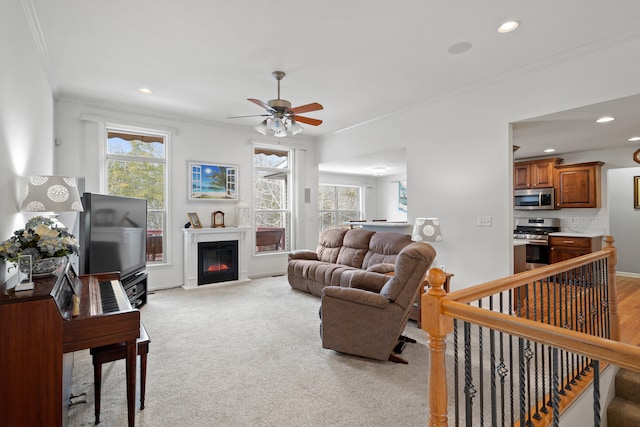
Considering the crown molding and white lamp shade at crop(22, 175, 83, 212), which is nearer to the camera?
white lamp shade at crop(22, 175, 83, 212)

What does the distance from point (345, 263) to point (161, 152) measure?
3.60 meters

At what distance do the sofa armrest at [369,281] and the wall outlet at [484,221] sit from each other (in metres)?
1.84

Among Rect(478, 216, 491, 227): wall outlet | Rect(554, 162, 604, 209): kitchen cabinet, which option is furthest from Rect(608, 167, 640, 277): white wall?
Rect(478, 216, 491, 227): wall outlet

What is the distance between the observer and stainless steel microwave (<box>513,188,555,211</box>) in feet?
21.0

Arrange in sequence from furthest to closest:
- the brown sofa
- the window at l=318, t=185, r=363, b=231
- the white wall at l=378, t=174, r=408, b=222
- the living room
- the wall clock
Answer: the white wall at l=378, t=174, r=408, b=222
the window at l=318, t=185, r=363, b=231
the wall clock
the brown sofa
the living room

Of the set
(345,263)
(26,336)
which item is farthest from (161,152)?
(26,336)

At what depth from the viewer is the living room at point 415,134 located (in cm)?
258

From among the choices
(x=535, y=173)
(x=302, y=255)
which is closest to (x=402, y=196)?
(x=535, y=173)

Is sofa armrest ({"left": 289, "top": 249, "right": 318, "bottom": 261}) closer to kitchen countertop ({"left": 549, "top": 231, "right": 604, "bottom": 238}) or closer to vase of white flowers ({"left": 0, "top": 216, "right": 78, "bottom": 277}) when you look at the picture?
vase of white flowers ({"left": 0, "top": 216, "right": 78, "bottom": 277})

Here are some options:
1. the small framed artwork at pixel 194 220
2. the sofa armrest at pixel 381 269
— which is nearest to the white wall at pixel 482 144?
the sofa armrest at pixel 381 269

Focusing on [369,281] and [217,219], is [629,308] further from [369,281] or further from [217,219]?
[217,219]

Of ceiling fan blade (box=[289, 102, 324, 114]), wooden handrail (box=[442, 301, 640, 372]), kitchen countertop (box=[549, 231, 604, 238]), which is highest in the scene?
ceiling fan blade (box=[289, 102, 324, 114])

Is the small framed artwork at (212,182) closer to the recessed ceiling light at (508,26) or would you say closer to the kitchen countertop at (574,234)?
the recessed ceiling light at (508,26)

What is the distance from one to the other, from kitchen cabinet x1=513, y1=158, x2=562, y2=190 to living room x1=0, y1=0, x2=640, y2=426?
493 millimetres
